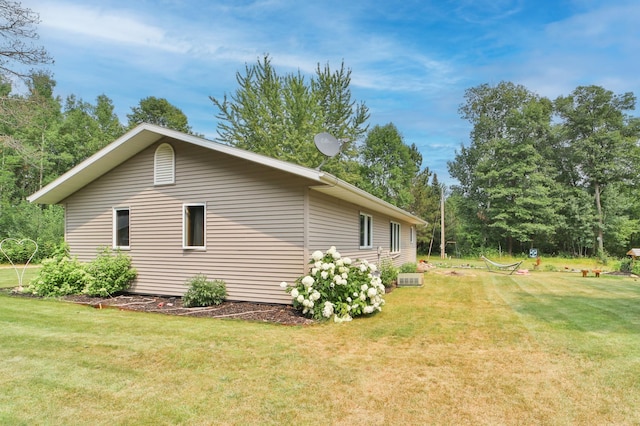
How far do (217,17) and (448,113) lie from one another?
27394mm

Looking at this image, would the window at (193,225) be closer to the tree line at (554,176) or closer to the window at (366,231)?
the window at (366,231)

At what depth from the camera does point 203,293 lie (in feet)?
25.0

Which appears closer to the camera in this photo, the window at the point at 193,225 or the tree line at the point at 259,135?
the window at the point at 193,225

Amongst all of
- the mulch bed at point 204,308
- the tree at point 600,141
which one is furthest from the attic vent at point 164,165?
the tree at point 600,141

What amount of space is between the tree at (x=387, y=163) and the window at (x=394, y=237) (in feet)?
48.2

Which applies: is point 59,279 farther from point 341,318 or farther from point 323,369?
point 323,369

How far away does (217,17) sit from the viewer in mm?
10664

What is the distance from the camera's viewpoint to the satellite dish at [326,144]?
759 cm

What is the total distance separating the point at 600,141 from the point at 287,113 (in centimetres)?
2255

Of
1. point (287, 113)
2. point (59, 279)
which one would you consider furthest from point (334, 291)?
point (287, 113)

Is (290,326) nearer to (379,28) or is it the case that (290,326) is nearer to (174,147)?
(174,147)

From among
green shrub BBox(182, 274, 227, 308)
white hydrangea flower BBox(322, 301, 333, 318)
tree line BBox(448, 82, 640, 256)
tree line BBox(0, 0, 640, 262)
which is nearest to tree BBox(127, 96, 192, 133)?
tree line BBox(0, 0, 640, 262)

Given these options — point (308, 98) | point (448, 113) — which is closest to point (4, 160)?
point (308, 98)

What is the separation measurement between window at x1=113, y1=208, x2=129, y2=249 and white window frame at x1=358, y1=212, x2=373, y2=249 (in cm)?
629
